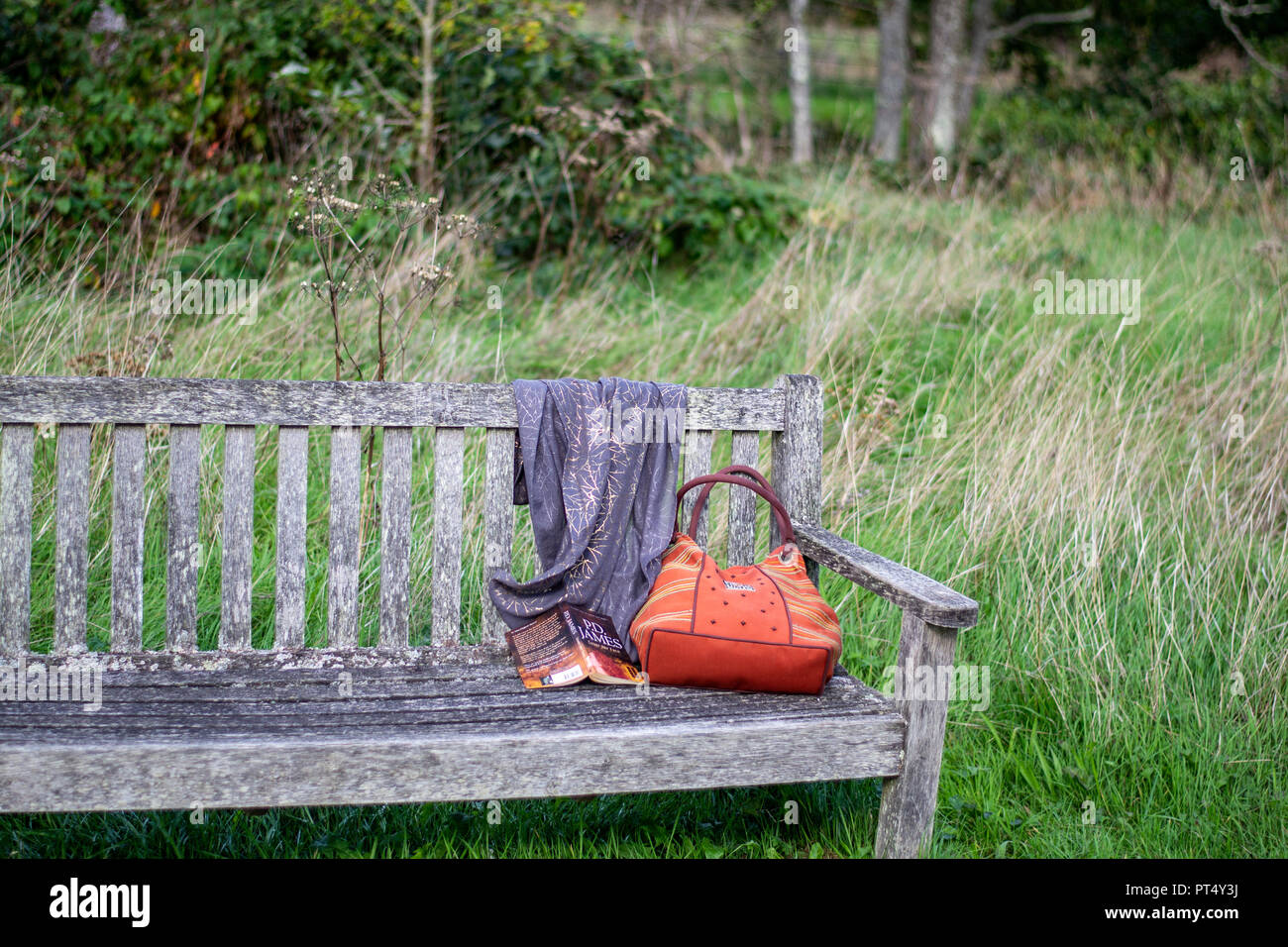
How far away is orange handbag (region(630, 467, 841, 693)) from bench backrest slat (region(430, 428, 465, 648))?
0.50m

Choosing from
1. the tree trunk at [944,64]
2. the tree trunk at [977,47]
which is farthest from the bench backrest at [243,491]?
the tree trunk at [977,47]

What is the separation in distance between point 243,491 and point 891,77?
11.1 meters

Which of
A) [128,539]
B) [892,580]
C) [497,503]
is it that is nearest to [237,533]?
[128,539]

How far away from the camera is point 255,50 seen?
18.3 ft

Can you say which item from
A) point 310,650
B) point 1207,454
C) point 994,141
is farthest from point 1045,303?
point 994,141

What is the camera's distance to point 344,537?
2.47 meters

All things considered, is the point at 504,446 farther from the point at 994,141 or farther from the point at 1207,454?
the point at 994,141

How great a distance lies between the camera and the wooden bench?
192 cm

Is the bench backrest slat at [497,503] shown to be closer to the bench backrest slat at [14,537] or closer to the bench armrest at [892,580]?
the bench armrest at [892,580]

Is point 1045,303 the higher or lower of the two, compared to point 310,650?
higher

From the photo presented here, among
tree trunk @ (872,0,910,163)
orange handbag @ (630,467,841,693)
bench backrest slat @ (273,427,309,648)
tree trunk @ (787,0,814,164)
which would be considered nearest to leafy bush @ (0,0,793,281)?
bench backrest slat @ (273,427,309,648)

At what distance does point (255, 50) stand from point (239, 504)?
13.6ft

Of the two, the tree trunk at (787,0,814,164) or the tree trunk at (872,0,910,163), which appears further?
the tree trunk at (872,0,910,163)

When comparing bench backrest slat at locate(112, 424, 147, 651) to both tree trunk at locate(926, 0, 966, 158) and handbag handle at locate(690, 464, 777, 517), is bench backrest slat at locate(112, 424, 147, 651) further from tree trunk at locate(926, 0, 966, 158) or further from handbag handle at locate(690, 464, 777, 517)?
tree trunk at locate(926, 0, 966, 158)
